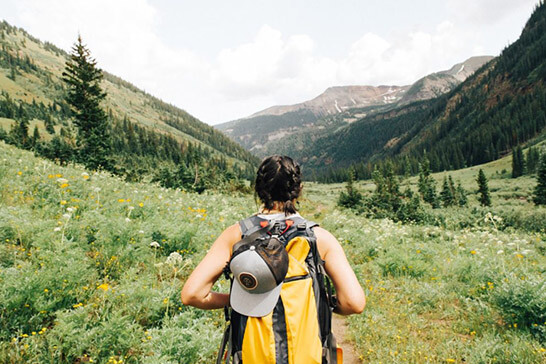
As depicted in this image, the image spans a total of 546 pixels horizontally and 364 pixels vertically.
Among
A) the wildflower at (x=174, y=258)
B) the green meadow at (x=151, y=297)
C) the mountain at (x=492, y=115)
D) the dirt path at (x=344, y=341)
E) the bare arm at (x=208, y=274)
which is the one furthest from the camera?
the mountain at (x=492, y=115)

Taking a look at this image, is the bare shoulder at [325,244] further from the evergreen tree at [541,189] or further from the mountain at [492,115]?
the mountain at [492,115]

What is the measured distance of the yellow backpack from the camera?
1867 mm

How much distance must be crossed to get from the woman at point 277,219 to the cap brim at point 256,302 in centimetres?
33

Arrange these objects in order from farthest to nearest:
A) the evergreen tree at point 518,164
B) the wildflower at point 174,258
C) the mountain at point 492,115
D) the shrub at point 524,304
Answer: the mountain at point 492,115
the evergreen tree at point 518,164
the shrub at point 524,304
the wildflower at point 174,258

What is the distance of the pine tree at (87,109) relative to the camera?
23.5m

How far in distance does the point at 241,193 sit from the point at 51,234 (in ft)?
95.5

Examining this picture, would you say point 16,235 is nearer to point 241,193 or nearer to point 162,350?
point 162,350

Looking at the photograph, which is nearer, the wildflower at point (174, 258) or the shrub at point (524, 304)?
the wildflower at point (174, 258)

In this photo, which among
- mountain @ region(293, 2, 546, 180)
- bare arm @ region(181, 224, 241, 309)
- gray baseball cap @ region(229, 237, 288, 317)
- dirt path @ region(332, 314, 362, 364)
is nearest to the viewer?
→ gray baseball cap @ region(229, 237, 288, 317)

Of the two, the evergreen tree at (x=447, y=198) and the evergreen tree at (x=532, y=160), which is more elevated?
the evergreen tree at (x=532, y=160)

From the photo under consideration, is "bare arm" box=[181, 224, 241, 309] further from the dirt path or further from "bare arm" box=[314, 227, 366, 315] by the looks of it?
the dirt path

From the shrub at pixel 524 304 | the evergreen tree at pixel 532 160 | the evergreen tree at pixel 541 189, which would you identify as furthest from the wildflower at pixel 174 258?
the evergreen tree at pixel 532 160

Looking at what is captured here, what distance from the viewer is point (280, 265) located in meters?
1.88

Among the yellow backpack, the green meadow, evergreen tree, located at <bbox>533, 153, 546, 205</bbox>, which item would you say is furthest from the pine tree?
evergreen tree, located at <bbox>533, 153, 546, 205</bbox>
